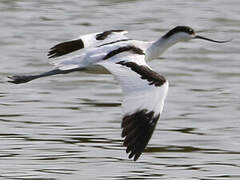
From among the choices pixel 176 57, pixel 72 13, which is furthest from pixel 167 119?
pixel 72 13

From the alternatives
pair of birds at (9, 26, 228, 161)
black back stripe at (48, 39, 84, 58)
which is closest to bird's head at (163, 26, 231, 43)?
pair of birds at (9, 26, 228, 161)

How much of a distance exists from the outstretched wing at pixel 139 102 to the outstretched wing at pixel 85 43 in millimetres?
1567

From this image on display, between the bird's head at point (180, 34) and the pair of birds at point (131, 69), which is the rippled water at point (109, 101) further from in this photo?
the bird's head at point (180, 34)

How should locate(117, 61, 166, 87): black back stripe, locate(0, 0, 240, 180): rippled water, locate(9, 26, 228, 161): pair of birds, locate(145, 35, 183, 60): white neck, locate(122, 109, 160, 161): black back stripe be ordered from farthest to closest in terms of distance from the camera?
locate(145, 35, 183, 60): white neck → locate(0, 0, 240, 180): rippled water → locate(117, 61, 166, 87): black back stripe → locate(9, 26, 228, 161): pair of birds → locate(122, 109, 160, 161): black back stripe

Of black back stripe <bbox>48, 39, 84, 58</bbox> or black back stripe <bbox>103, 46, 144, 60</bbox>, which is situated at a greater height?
black back stripe <bbox>103, 46, 144, 60</bbox>

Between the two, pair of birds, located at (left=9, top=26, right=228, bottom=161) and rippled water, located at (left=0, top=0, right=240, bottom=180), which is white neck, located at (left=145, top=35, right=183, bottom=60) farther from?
rippled water, located at (left=0, top=0, right=240, bottom=180)

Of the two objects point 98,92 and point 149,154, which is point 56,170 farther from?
point 98,92

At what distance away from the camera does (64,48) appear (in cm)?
1178

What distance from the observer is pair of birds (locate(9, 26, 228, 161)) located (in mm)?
9188

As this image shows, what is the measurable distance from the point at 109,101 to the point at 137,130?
14.1 ft

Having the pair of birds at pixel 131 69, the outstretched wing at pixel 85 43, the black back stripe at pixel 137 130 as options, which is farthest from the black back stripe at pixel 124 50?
the black back stripe at pixel 137 130

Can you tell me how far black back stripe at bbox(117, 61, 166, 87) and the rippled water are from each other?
0.99 meters

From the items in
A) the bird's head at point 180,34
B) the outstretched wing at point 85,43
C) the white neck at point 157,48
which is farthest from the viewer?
the bird's head at point 180,34

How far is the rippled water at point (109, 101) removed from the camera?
10633 millimetres
